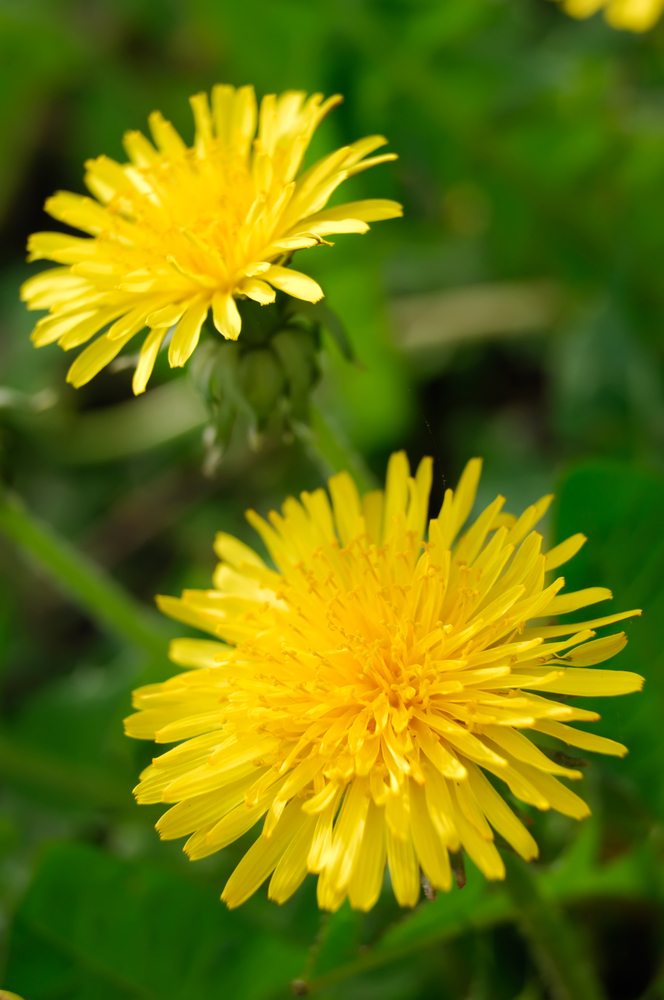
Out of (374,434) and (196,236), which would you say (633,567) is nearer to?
(196,236)

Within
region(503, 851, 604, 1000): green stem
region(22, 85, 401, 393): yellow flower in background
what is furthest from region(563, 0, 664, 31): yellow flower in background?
region(503, 851, 604, 1000): green stem

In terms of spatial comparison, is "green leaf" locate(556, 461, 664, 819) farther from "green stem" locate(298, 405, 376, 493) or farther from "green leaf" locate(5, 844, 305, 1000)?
"green leaf" locate(5, 844, 305, 1000)

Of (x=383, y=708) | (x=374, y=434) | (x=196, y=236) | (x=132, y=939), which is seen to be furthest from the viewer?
(x=374, y=434)

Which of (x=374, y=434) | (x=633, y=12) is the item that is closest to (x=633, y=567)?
(x=374, y=434)

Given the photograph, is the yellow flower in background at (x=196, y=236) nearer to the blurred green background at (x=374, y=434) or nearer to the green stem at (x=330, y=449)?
the blurred green background at (x=374, y=434)

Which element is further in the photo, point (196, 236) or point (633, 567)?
point (633, 567)

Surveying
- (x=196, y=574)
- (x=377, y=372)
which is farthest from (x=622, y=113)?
(x=196, y=574)
